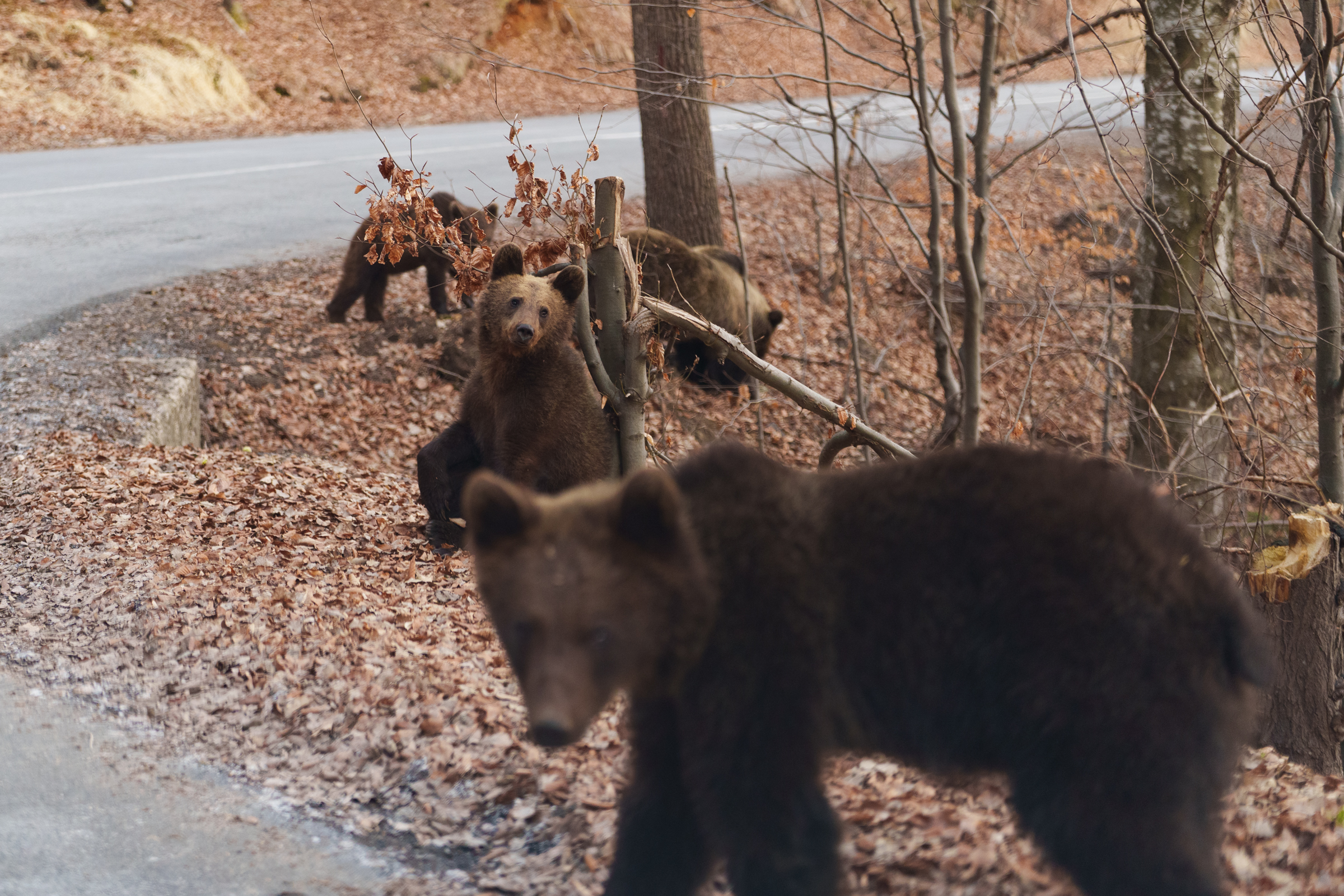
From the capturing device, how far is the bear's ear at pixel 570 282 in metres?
5.81

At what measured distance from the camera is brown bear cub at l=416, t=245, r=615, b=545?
5961mm

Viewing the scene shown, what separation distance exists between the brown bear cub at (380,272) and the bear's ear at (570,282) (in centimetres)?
380

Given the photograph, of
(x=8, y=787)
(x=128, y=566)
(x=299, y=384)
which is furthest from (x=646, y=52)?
(x=8, y=787)

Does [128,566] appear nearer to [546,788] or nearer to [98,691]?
[98,691]

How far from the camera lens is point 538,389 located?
6207 millimetres

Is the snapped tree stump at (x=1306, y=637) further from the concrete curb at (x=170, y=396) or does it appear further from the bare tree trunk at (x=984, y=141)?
the concrete curb at (x=170, y=396)

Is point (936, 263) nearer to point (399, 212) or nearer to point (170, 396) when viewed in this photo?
point (399, 212)

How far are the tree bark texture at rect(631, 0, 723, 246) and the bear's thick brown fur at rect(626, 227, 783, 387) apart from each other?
725mm

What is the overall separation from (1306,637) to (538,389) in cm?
407

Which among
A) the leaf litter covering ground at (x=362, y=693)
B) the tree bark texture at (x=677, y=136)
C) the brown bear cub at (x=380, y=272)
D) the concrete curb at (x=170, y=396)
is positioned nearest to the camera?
the leaf litter covering ground at (x=362, y=693)

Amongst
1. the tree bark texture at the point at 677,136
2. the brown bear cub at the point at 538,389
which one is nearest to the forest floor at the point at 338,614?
the brown bear cub at the point at 538,389

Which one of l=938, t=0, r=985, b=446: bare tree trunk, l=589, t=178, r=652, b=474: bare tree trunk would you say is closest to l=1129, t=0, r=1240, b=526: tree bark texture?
l=938, t=0, r=985, b=446: bare tree trunk

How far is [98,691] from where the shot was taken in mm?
4785

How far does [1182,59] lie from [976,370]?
2812mm
